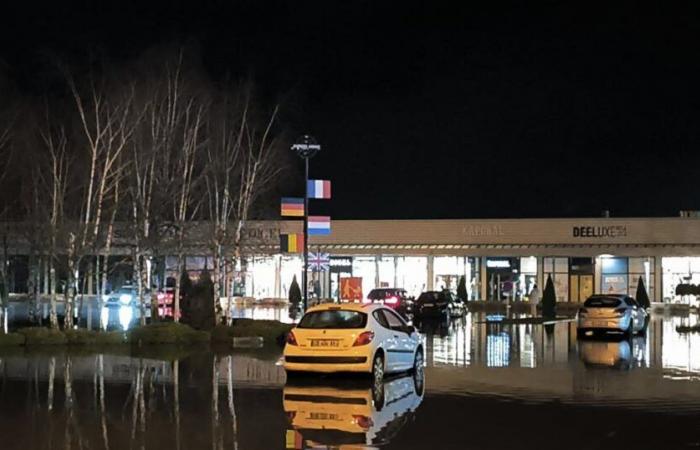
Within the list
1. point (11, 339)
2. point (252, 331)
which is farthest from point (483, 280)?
point (11, 339)

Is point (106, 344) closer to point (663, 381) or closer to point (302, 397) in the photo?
point (302, 397)

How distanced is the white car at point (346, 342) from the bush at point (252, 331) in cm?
967

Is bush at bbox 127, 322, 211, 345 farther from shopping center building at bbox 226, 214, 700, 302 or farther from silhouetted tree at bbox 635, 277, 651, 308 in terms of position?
silhouetted tree at bbox 635, 277, 651, 308

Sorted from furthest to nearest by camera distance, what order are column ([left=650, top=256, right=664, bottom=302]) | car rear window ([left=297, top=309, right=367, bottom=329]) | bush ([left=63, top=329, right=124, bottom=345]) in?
column ([left=650, top=256, right=664, bottom=302])
bush ([left=63, top=329, right=124, bottom=345])
car rear window ([left=297, top=309, right=367, bottom=329])

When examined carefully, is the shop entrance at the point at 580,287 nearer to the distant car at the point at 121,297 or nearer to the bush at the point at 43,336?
the distant car at the point at 121,297

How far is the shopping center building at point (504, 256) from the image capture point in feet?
195

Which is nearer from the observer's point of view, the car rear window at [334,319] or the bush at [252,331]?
the car rear window at [334,319]

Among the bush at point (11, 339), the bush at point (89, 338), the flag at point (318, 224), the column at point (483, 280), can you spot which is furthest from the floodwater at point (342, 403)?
the column at point (483, 280)

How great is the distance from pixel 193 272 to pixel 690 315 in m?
28.0

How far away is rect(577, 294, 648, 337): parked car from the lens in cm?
3150

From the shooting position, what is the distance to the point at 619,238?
59.8 meters

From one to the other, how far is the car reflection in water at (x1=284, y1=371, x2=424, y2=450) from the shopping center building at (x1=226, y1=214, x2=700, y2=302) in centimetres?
3986

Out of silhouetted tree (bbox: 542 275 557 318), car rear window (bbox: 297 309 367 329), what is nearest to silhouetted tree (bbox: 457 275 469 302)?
silhouetted tree (bbox: 542 275 557 318)

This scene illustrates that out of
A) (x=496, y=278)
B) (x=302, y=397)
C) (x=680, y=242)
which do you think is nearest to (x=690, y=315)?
(x=680, y=242)
